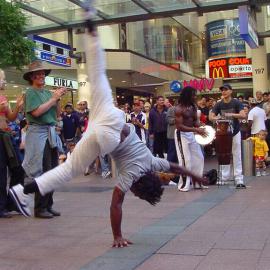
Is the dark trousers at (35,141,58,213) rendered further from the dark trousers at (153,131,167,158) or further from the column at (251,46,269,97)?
the column at (251,46,269,97)

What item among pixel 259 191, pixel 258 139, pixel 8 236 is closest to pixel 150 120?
pixel 258 139

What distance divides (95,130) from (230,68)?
33755 millimetres

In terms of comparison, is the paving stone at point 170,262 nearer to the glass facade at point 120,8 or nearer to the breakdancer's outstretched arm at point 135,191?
the breakdancer's outstretched arm at point 135,191

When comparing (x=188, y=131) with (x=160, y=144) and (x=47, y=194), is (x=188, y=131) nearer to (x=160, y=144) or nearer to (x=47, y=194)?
(x=47, y=194)

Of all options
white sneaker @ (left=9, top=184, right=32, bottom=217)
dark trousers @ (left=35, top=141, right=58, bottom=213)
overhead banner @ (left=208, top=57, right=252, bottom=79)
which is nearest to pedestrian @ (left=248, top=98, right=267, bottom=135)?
dark trousers @ (left=35, top=141, right=58, bottom=213)

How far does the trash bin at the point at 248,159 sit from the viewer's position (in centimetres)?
1137

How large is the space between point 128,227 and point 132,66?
17.7 m

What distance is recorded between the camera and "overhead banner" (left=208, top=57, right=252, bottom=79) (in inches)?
1454

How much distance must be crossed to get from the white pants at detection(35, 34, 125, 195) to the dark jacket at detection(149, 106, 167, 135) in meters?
8.17

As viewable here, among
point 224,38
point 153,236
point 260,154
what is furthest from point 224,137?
point 224,38

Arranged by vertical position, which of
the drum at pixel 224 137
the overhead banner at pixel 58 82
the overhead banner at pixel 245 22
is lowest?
the drum at pixel 224 137

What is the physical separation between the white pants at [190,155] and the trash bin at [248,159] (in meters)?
2.16

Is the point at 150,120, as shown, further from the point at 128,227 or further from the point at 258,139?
the point at 128,227

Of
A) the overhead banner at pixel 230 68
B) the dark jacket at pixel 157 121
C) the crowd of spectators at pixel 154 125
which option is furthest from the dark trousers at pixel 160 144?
the overhead banner at pixel 230 68
